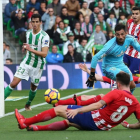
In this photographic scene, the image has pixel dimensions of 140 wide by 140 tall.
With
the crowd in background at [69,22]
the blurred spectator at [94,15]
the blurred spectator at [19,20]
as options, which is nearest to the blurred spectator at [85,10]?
the crowd in background at [69,22]

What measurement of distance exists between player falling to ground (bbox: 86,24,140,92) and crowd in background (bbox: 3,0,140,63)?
8.45 metres

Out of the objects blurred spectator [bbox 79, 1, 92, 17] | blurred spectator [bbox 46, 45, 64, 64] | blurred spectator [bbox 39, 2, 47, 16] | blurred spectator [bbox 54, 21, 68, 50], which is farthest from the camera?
blurred spectator [bbox 79, 1, 92, 17]

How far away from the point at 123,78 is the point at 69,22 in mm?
13483

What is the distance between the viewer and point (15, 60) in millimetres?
20047

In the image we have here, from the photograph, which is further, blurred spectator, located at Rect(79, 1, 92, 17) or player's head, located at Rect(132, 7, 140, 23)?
blurred spectator, located at Rect(79, 1, 92, 17)

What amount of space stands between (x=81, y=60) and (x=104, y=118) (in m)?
11.4

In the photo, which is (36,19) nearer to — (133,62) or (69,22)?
(133,62)

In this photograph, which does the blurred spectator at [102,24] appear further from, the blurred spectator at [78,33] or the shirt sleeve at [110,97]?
the shirt sleeve at [110,97]

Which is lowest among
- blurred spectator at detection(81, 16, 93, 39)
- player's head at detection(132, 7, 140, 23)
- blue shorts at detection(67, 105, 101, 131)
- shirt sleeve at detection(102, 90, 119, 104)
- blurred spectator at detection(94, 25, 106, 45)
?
blue shorts at detection(67, 105, 101, 131)

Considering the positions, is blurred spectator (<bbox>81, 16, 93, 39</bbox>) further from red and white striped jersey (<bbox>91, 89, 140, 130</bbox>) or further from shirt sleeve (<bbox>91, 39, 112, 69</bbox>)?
red and white striped jersey (<bbox>91, 89, 140, 130</bbox>)

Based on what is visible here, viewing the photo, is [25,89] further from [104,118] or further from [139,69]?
[104,118]

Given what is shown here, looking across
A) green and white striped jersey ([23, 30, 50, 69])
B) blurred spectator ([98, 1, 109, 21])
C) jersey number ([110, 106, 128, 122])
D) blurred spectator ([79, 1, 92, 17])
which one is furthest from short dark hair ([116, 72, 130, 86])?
blurred spectator ([98, 1, 109, 21])

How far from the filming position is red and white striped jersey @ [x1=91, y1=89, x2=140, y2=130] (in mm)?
6773

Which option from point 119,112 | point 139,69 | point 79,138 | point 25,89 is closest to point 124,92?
point 119,112
